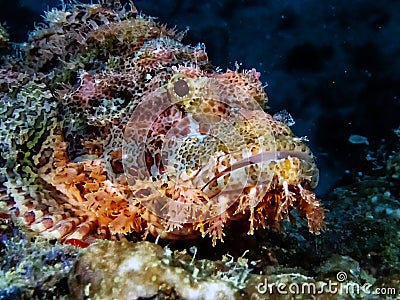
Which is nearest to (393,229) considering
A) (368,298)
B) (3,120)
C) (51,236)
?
(368,298)

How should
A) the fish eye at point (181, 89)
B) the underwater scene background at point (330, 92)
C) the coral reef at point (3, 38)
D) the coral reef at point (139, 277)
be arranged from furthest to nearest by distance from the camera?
the coral reef at point (3, 38)
the underwater scene background at point (330, 92)
the fish eye at point (181, 89)
the coral reef at point (139, 277)

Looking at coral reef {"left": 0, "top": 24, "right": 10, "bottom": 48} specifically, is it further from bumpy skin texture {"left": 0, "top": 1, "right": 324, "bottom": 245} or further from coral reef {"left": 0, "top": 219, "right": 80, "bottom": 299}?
coral reef {"left": 0, "top": 219, "right": 80, "bottom": 299}

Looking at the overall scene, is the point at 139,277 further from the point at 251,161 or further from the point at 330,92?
the point at 330,92

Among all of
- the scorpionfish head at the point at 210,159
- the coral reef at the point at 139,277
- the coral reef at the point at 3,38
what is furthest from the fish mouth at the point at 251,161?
the coral reef at the point at 3,38

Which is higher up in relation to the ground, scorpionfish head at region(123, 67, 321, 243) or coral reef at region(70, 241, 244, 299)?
scorpionfish head at region(123, 67, 321, 243)

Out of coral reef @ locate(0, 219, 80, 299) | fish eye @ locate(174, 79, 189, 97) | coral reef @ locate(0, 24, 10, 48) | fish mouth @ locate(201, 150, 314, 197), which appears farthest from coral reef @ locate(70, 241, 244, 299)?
coral reef @ locate(0, 24, 10, 48)

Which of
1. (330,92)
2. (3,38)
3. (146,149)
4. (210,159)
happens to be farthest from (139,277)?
(330,92)

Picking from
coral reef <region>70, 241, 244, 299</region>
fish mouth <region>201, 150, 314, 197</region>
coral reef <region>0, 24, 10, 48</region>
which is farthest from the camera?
coral reef <region>0, 24, 10, 48</region>

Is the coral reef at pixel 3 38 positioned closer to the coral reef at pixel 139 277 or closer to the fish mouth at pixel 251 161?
the fish mouth at pixel 251 161
